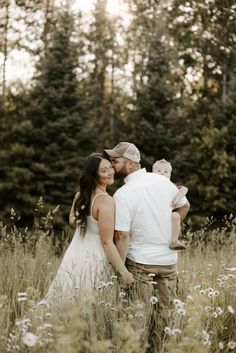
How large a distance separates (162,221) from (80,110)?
1705 centimetres

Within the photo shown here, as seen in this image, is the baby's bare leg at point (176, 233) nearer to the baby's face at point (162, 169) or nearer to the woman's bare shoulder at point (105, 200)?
the woman's bare shoulder at point (105, 200)

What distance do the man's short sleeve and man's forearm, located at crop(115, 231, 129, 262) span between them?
0.17 ft

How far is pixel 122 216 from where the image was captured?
5.11 m

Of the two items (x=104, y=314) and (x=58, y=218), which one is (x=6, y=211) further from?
(x=104, y=314)

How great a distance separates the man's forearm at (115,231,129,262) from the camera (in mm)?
5125

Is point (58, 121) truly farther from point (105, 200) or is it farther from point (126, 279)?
point (126, 279)

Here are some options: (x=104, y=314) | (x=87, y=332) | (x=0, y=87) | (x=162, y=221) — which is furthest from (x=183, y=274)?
(x=0, y=87)

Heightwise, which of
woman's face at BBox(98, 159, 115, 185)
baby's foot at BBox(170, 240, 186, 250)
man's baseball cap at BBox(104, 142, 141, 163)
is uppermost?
man's baseball cap at BBox(104, 142, 141, 163)

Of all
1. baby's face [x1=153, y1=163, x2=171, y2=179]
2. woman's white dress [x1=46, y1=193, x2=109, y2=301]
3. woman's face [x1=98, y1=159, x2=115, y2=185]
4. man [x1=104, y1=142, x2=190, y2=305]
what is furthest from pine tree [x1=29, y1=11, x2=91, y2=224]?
man [x1=104, y1=142, x2=190, y2=305]

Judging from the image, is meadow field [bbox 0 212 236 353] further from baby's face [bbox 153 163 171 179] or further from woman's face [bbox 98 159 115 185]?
baby's face [bbox 153 163 171 179]

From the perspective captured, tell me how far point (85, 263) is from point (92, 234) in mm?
261

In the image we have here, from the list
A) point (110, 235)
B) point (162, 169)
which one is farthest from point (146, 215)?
point (162, 169)

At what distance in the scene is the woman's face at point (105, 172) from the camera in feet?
17.7

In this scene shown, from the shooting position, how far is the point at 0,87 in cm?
2670
